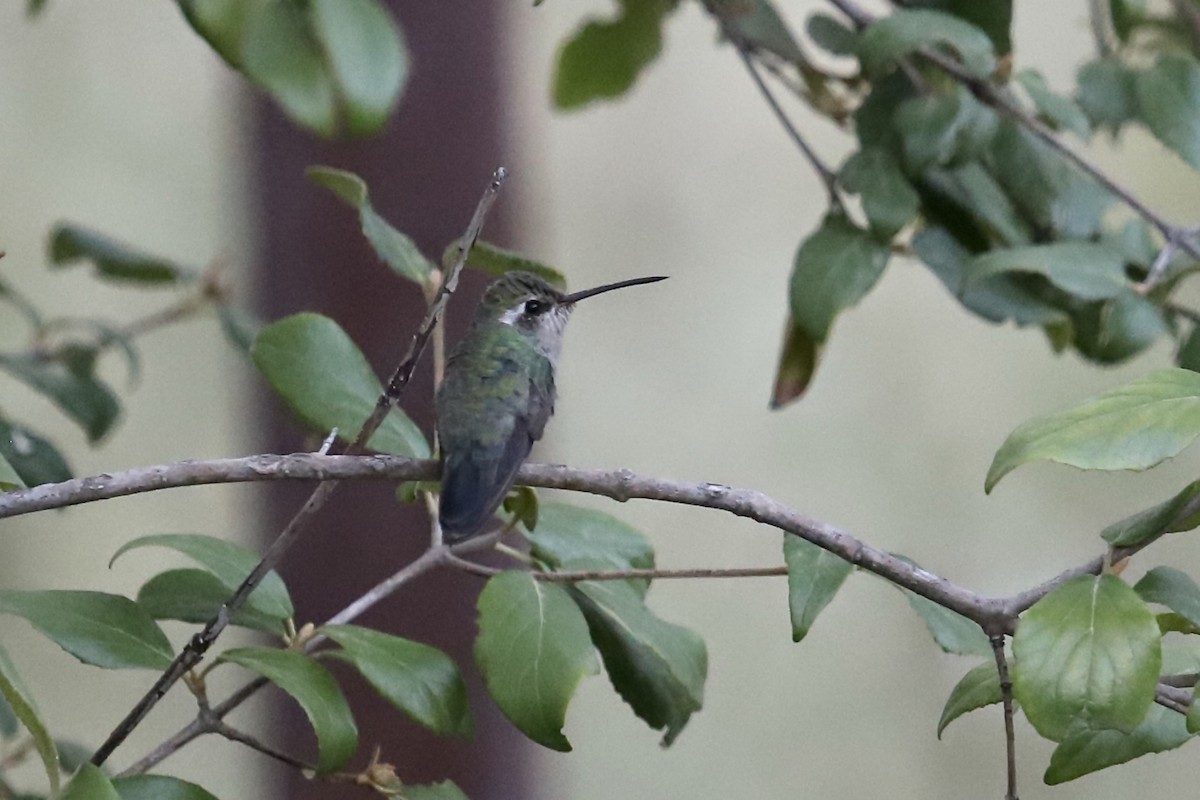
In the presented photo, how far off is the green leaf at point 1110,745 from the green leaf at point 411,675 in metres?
0.35

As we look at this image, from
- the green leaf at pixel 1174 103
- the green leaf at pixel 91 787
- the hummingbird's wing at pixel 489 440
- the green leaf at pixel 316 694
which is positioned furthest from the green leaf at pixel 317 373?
the green leaf at pixel 1174 103

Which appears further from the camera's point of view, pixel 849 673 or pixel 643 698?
pixel 849 673

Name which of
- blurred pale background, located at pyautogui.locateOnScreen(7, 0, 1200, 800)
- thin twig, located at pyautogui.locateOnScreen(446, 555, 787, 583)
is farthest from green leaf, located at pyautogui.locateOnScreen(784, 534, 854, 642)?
blurred pale background, located at pyautogui.locateOnScreen(7, 0, 1200, 800)

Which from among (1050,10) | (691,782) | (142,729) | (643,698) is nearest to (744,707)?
(691,782)

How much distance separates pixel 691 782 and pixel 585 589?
5.94 ft

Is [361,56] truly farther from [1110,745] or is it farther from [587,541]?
[1110,745]

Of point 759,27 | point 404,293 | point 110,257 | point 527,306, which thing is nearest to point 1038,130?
point 759,27

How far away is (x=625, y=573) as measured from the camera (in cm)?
75

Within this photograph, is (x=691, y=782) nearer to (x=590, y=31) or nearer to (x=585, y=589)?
(x=590, y=31)

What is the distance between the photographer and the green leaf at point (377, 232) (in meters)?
0.85

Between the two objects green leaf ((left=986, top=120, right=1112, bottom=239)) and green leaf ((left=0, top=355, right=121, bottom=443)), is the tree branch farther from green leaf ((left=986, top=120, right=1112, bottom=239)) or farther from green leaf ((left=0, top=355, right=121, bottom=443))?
green leaf ((left=0, top=355, right=121, bottom=443))

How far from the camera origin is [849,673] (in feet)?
8.25

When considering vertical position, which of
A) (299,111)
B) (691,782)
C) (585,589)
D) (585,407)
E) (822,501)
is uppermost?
(299,111)

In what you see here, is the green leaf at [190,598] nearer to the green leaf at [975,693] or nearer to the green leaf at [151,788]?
the green leaf at [151,788]
